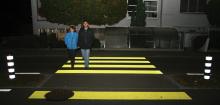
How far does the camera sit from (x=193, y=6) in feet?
85.3

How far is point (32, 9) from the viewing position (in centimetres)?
2514

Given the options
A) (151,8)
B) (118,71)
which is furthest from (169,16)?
(118,71)

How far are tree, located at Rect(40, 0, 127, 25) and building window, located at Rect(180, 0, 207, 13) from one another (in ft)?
23.0

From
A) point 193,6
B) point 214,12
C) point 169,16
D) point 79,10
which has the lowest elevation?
point 169,16

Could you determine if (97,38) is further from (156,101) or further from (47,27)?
(156,101)

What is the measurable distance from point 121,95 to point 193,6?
64.2ft

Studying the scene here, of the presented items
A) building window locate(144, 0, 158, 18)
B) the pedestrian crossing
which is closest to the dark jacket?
the pedestrian crossing

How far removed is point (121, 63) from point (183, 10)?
45.7 ft

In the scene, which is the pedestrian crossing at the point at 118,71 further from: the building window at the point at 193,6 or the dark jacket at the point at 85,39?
the building window at the point at 193,6

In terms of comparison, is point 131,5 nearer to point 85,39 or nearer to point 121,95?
point 85,39

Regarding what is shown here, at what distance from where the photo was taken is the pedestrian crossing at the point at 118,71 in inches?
→ 332

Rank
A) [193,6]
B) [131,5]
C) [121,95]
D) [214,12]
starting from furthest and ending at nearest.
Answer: [193,6], [131,5], [214,12], [121,95]

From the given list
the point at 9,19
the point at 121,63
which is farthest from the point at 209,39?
the point at 9,19

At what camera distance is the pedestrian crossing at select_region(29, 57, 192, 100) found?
27.6 feet
